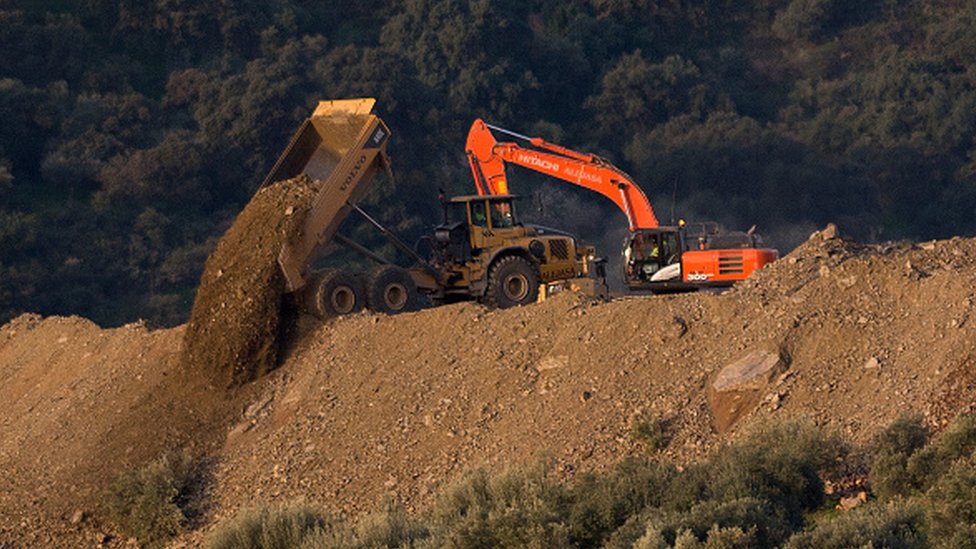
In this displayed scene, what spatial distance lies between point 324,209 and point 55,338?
16.2 ft

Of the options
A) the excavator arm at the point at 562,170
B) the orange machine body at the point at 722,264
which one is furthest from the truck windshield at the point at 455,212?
the orange machine body at the point at 722,264

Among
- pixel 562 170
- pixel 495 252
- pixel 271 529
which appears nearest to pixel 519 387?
pixel 271 529

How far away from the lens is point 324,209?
25.9m

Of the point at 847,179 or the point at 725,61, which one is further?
the point at 725,61

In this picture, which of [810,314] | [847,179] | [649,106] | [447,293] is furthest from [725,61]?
[810,314]

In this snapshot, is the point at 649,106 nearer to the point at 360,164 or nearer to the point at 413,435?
the point at 360,164

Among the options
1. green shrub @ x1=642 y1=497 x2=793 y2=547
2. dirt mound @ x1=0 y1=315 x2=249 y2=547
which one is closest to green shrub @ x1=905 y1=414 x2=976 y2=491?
green shrub @ x1=642 y1=497 x2=793 y2=547

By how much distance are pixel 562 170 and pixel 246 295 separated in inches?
328

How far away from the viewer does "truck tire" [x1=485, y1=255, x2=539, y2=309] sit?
92.2 feet

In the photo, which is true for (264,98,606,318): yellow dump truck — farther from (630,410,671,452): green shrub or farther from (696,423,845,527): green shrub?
(696,423,845,527): green shrub

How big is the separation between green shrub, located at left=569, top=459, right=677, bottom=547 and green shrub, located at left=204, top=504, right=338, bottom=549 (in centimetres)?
236

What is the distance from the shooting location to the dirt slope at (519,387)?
20.2 meters

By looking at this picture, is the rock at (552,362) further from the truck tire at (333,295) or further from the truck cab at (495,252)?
the truck cab at (495,252)

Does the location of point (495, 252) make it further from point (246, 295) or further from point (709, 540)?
point (709, 540)
